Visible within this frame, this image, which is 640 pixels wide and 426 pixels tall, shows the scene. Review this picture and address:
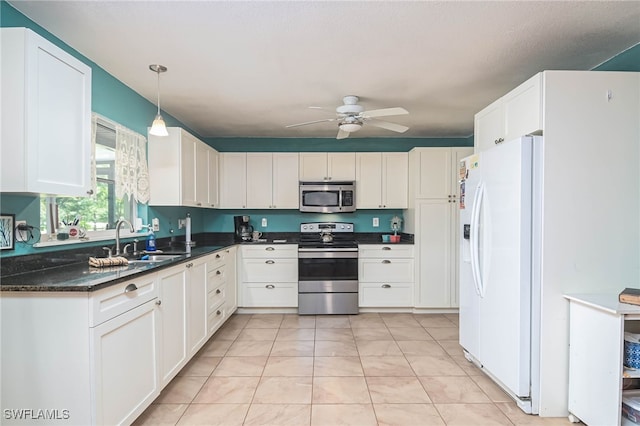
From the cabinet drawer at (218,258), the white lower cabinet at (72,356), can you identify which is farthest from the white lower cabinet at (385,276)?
the white lower cabinet at (72,356)

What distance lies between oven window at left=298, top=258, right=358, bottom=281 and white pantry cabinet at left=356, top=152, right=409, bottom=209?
2.79 feet

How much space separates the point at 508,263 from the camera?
2203 mm

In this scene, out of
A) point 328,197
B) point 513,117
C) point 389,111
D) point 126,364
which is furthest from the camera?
point 328,197

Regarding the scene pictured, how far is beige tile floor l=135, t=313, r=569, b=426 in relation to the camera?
211 centimetres

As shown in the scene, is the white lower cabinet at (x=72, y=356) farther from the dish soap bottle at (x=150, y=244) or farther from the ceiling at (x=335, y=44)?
the ceiling at (x=335, y=44)

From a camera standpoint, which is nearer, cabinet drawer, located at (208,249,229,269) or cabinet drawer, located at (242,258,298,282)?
cabinet drawer, located at (208,249,229,269)

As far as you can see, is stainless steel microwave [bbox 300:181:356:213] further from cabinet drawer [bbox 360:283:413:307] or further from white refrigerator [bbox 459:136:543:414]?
white refrigerator [bbox 459:136:543:414]

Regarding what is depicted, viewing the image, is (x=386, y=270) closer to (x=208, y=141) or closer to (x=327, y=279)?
Answer: (x=327, y=279)

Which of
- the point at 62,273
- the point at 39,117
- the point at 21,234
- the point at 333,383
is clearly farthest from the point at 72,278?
the point at 333,383

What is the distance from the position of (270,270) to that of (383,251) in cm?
145

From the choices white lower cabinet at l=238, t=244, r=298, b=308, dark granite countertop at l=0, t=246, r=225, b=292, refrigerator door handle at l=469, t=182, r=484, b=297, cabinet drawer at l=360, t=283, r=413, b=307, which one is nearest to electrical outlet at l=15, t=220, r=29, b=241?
dark granite countertop at l=0, t=246, r=225, b=292

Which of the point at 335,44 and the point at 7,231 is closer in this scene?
the point at 7,231

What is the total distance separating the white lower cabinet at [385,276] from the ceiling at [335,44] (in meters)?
1.84

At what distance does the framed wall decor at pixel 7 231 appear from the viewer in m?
1.76
